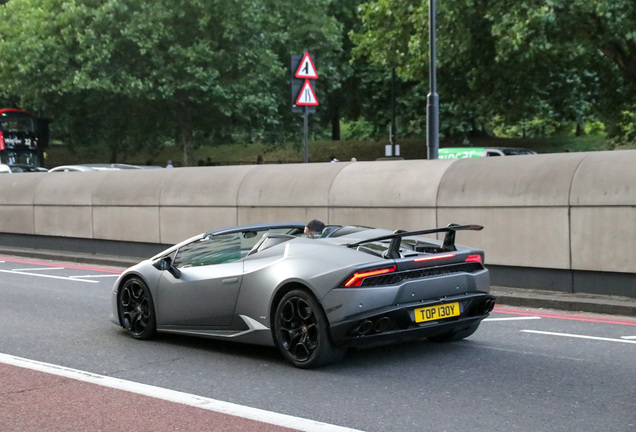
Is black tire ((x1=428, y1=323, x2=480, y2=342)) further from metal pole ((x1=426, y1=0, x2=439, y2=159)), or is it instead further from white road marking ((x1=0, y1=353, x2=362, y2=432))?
metal pole ((x1=426, y1=0, x2=439, y2=159))

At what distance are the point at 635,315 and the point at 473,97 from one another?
21.0m

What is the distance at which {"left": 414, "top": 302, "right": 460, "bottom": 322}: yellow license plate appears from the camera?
6926 mm

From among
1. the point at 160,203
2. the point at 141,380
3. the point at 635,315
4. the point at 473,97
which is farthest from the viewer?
the point at 473,97

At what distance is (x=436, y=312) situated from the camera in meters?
7.05

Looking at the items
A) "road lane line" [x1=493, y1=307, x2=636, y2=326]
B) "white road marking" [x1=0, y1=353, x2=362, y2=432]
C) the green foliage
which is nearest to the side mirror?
"white road marking" [x1=0, y1=353, x2=362, y2=432]

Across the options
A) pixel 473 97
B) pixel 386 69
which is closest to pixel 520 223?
pixel 473 97

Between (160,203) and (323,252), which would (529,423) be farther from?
(160,203)

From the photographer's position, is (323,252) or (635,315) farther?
(635,315)

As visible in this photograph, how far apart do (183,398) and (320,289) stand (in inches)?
52.5

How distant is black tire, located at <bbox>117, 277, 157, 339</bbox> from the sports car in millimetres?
61

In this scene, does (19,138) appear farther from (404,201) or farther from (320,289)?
(320,289)

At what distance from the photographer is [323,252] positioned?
7.11 metres

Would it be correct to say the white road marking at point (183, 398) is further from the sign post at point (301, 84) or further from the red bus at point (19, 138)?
the red bus at point (19, 138)

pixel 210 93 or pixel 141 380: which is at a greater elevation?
pixel 210 93
